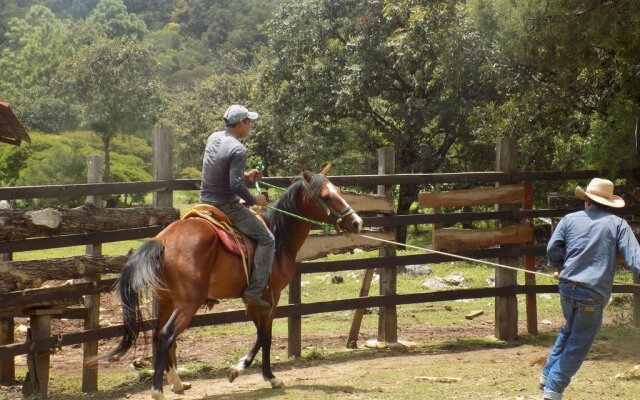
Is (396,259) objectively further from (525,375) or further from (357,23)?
(357,23)

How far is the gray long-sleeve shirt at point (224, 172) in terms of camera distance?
8.31 metres

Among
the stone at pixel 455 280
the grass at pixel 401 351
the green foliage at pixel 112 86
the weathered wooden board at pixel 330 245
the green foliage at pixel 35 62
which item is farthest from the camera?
the green foliage at pixel 35 62

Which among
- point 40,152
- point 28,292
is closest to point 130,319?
point 28,292

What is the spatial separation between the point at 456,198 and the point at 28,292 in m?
5.52

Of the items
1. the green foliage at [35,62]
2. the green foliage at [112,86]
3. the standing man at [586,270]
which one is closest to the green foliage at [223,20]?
the green foliage at [35,62]

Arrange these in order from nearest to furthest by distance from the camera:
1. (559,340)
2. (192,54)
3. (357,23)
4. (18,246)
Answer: (559,340)
(18,246)
(357,23)
(192,54)

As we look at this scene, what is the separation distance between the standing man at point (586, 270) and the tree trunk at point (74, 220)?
4.10 meters

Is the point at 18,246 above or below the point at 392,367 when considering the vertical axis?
above

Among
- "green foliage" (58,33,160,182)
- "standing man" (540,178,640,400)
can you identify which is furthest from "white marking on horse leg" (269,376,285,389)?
"green foliage" (58,33,160,182)

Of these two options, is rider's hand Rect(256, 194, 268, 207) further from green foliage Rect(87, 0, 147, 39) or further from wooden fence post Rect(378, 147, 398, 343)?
green foliage Rect(87, 0, 147, 39)

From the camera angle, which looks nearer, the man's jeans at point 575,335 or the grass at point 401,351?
the man's jeans at point 575,335

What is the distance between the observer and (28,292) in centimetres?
830

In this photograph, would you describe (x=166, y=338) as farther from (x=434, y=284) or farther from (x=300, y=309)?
(x=434, y=284)

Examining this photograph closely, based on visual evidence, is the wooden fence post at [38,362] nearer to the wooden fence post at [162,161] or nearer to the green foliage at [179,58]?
the wooden fence post at [162,161]
